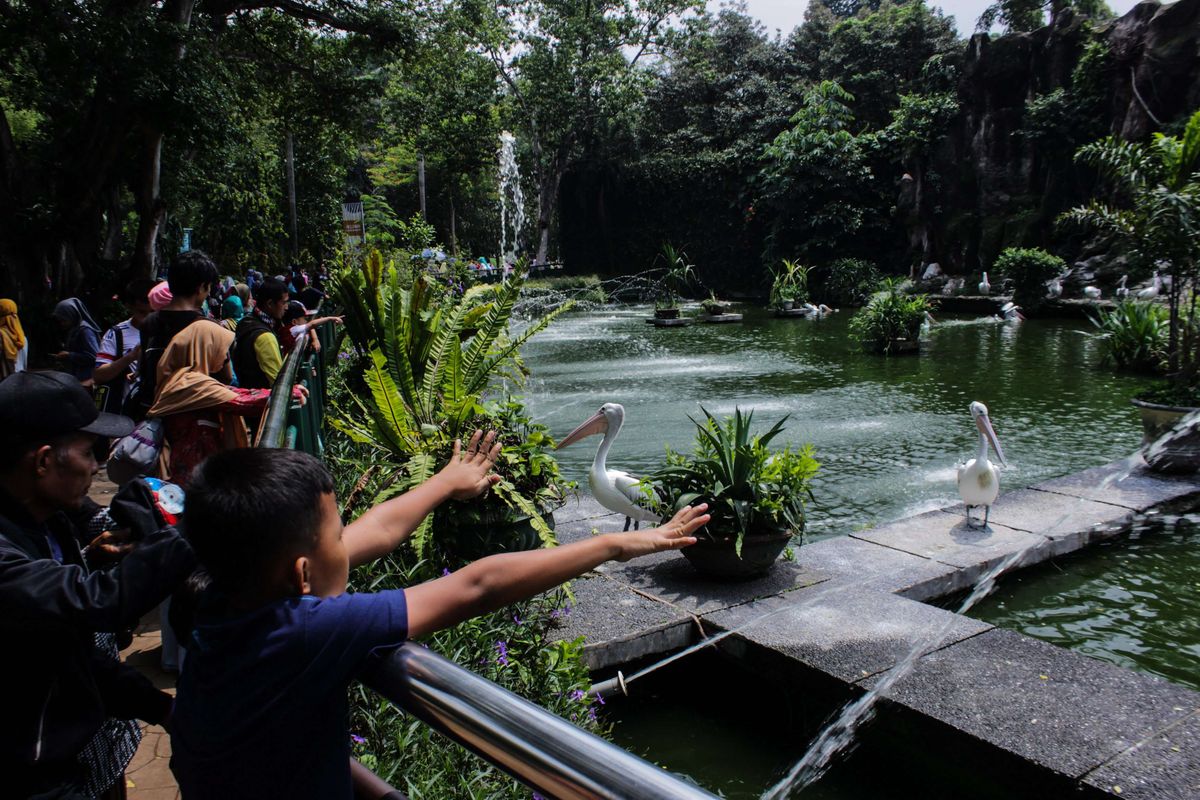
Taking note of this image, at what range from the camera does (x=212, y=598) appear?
1.34 metres

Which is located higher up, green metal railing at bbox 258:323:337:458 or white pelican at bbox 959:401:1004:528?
green metal railing at bbox 258:323:337:458

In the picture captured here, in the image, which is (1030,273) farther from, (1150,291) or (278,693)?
(278,693)

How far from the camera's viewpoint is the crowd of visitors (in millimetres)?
1241

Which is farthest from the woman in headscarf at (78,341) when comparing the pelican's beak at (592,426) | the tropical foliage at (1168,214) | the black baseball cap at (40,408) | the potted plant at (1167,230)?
the tropical foliage at (1168,214)

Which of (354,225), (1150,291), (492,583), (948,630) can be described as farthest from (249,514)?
(1150,291)

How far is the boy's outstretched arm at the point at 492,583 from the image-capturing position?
127 cm

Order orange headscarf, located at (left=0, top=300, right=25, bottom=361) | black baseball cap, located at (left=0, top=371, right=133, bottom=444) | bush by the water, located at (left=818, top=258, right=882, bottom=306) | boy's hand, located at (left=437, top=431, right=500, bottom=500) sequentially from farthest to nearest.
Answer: bush by the water, located at (left=818, top=258, right=882, bottom=306)
orange headscarf, located at (left=0, top=300, right=25, bottom=361)
boy's hand, located at (left=437, top=431, right=500, bottom=500)
black baseball cap, located at (left=0, top=371, right=133, bottom=444)

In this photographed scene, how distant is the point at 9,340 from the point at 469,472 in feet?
23.3

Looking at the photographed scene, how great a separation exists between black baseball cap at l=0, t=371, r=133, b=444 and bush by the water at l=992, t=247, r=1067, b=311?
67.7 feet

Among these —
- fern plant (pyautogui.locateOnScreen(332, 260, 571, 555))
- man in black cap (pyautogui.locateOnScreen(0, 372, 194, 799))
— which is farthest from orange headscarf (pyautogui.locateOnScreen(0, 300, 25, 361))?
man in black cap (pyautogui.locateOnScreen(0, 372, 194, 799))

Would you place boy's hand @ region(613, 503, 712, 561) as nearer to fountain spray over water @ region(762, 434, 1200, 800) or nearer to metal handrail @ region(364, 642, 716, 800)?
metal handrail @ region(364, 642, 716, 800)

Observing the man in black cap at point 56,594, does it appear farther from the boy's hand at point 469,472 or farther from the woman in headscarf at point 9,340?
the woman in headscarf at point 9,340

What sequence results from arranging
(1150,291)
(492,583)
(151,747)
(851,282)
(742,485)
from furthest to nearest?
(851,282)
(1150,291)
(742,485)
(151,747)
(492,583)

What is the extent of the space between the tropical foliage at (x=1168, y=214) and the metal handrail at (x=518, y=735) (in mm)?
7903
